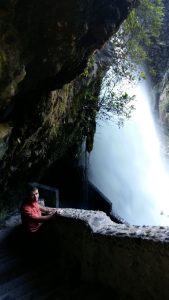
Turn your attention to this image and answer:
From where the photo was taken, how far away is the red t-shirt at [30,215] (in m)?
5.75

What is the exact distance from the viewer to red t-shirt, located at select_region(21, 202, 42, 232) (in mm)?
5754

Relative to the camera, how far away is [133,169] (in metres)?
21.4

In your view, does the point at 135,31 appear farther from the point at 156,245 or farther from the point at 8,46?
the point at 156,245

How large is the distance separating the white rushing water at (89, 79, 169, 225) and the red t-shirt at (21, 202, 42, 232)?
40.6ft

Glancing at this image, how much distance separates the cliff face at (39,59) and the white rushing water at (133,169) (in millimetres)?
8692

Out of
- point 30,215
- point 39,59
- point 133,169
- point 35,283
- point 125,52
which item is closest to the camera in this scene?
point 35,283

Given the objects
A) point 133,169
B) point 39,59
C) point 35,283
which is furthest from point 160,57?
point 35,283

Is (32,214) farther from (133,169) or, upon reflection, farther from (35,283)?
(133,169)

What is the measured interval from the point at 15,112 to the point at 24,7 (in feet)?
9.67

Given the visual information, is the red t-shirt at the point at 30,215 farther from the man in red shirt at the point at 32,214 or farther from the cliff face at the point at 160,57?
the cliff face at the point at 160,57

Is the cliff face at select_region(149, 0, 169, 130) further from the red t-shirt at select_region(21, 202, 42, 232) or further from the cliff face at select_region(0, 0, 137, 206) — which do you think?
the red t-shirt at select_region(21, 202, 42, 232)

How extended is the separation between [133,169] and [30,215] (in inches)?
633

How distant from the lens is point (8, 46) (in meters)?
5.41

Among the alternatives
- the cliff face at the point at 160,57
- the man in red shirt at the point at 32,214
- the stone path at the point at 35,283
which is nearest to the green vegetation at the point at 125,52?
the man in red shirt at the point at 32,214
